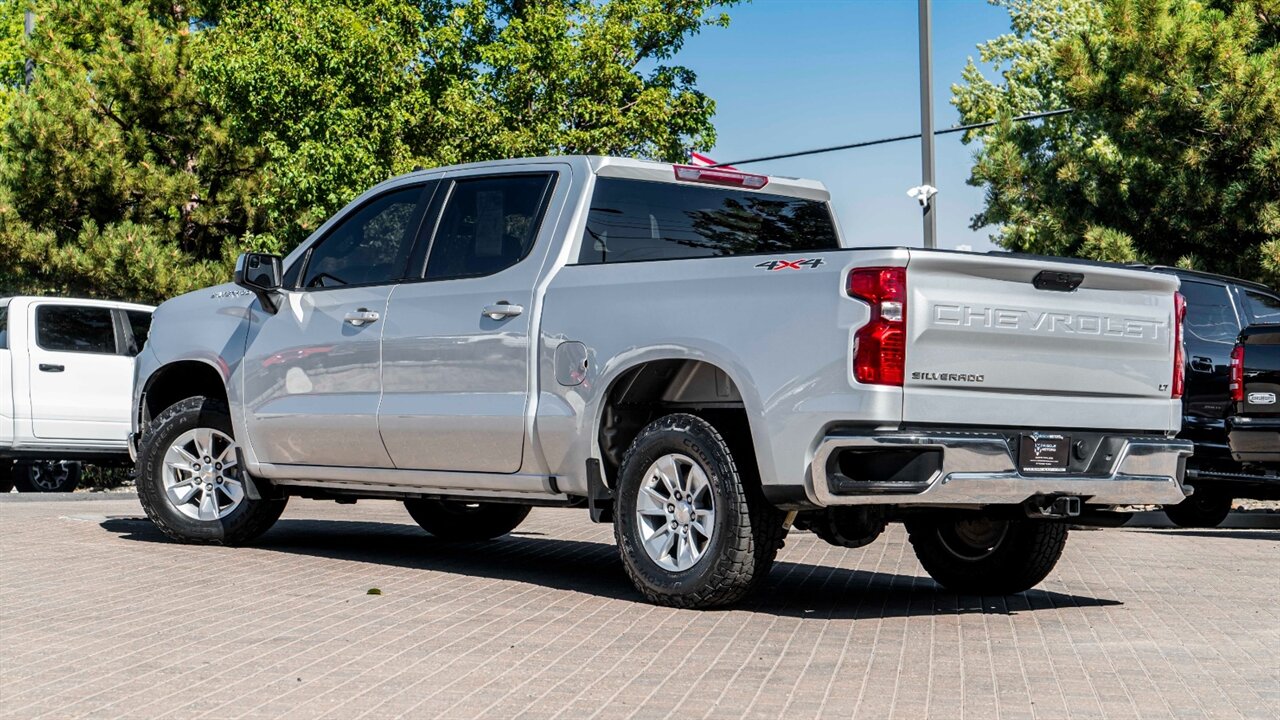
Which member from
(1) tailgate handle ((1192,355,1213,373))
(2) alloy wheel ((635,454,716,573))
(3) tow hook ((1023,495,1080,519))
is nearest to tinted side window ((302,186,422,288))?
(2) alloy wheel ((635,454,716,573))

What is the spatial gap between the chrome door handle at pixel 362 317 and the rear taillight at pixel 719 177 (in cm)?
182

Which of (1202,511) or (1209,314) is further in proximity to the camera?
(1202,511)

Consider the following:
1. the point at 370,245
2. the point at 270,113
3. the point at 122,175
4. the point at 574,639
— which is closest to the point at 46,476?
the point at 270,113

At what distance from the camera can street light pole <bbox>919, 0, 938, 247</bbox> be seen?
18.2m

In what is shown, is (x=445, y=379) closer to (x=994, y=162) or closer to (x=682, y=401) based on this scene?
(x=682, y=401)

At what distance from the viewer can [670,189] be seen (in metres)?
8.72

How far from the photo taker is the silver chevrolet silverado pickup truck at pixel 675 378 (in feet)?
22.9

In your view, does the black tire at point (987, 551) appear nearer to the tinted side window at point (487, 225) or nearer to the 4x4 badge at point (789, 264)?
the 4x4 badge at point (789, 264)

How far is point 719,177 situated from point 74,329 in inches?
394

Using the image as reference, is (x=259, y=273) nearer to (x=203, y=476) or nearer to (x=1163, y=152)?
(x=203, y=476)

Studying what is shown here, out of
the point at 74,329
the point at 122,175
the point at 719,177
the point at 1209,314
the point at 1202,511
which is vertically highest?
the point at 122,175

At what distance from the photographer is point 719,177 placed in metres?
8.89

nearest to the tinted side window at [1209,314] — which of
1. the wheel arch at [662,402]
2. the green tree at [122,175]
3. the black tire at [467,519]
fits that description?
the black tire at [467,519]

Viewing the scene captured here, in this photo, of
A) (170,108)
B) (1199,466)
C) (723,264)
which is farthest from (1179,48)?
(170,108)
